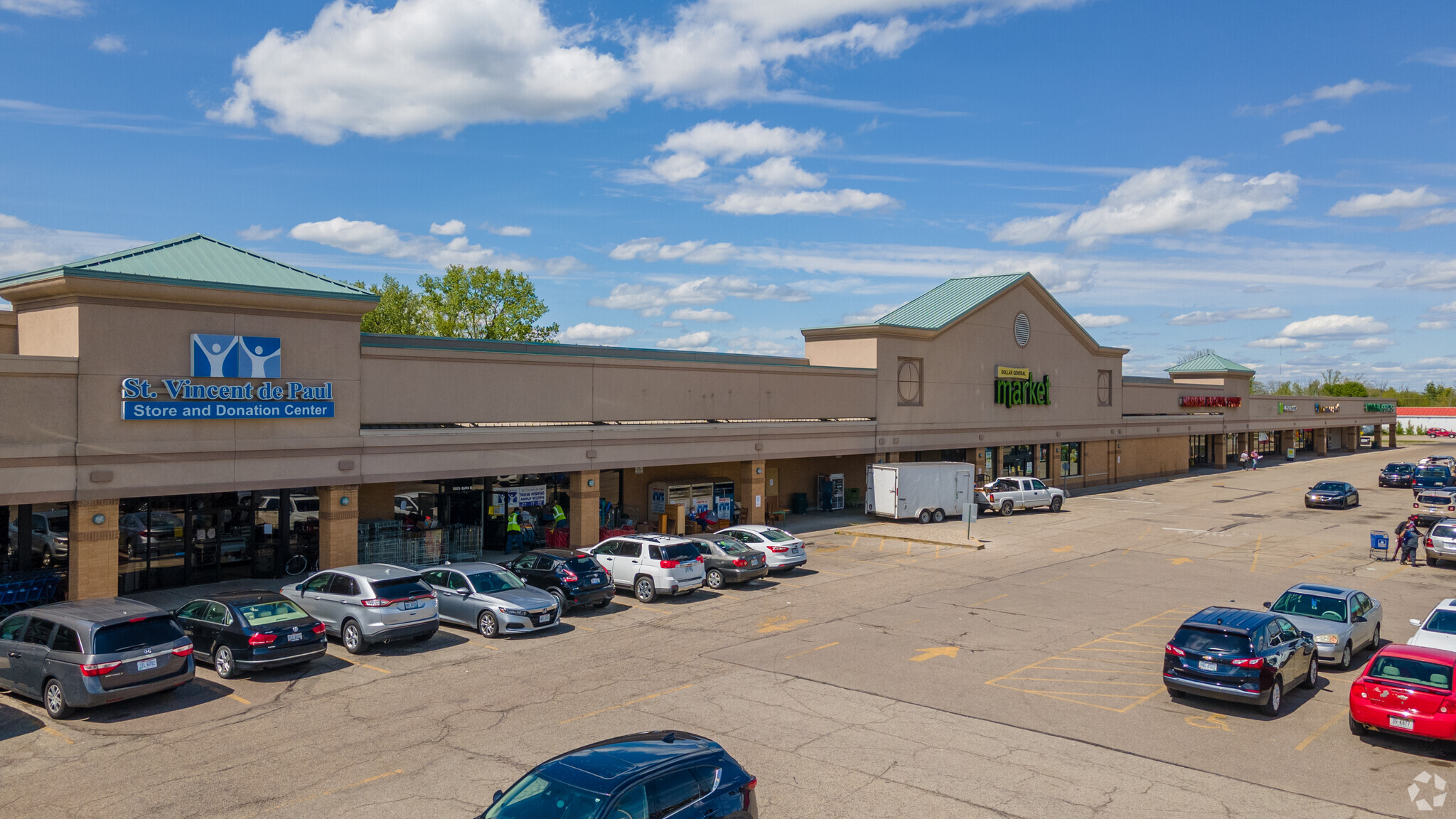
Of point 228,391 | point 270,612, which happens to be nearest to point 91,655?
point 270,612

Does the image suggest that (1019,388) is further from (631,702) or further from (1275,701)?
(631,702)

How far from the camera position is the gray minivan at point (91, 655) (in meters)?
14.8

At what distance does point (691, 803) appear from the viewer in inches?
346

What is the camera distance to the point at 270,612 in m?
17.8

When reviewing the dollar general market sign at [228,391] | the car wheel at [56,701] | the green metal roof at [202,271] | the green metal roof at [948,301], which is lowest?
the car wheel at [56,701]

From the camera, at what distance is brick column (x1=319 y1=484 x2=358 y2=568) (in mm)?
25266

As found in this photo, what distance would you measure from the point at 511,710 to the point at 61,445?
13090 mm

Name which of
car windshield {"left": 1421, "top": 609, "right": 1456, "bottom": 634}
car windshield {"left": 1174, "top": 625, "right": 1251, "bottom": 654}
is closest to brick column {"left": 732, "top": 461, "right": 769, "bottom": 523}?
car windshield {"left": 1174, "top": 625, "right": 1251, "bottom": 654}

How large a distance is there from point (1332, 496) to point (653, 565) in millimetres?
40266

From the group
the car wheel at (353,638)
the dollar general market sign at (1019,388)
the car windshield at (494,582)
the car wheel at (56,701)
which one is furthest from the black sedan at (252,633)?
the dollar general market sign at (1019,388)

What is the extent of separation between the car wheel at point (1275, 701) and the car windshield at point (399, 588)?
1600 cm

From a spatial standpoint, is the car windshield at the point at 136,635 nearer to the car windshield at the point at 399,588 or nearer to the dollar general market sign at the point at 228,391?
the car windshield at the point at 399,588

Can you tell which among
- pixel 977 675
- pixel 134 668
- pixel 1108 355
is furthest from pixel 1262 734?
pixel 1108 355

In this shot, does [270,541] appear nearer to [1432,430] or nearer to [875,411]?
[875,411]
